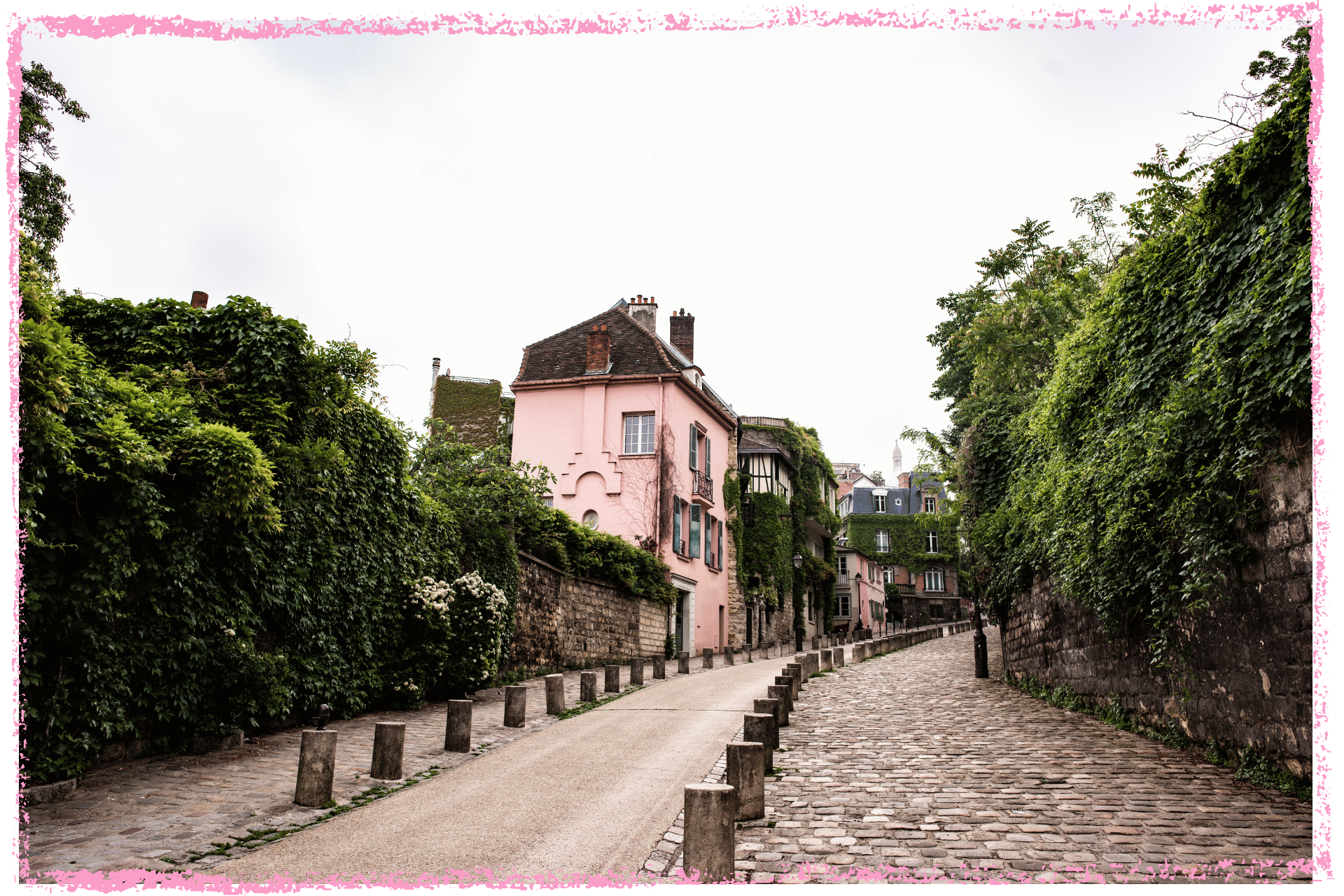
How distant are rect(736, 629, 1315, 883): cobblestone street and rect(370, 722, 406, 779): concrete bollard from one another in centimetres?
319

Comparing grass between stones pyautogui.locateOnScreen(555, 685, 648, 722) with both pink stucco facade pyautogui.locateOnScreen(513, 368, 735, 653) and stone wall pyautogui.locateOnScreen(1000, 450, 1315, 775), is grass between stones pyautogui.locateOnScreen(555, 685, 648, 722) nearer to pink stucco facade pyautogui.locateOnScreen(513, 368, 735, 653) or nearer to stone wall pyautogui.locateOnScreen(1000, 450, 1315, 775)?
stone wall pyautogui.locateOnScreen(1000, 450, 1315, 775)

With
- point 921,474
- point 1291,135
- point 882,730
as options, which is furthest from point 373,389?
point 921,474

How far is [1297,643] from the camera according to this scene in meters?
5.51

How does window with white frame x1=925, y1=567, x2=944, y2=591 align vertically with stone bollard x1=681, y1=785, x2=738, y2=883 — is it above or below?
below

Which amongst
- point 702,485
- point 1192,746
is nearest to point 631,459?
point 702,485

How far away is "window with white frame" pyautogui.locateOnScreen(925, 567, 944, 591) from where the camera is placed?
59.9m

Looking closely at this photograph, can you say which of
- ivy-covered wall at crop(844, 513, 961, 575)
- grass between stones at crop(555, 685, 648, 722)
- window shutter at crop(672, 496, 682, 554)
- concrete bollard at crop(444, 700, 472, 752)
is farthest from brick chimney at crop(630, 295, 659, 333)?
ivy-covered wall at crop(844, 513, 961, 575)

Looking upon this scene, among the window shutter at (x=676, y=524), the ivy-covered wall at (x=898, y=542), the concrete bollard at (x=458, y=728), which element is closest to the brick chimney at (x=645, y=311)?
the window shutter at (x=676, y=524)

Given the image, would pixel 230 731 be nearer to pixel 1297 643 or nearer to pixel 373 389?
pixel 373 389

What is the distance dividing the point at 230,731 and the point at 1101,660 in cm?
975

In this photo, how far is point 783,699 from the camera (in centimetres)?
1093

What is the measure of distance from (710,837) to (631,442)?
2186 centimetres

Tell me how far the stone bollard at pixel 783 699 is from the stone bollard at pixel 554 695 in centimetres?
302

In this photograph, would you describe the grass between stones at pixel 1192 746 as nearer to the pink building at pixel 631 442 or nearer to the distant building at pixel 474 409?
the pink building at pixel 631 442
